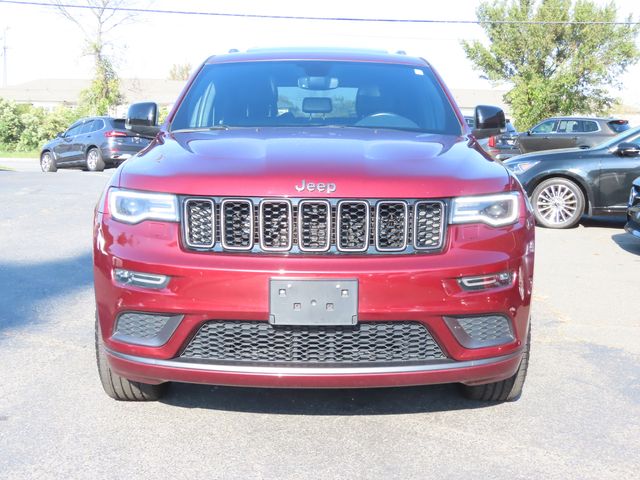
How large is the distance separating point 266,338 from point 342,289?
0.38 metres

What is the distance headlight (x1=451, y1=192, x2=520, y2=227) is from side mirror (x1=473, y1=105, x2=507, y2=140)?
1556 mm

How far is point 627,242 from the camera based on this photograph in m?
10.2

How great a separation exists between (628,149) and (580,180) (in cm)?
87

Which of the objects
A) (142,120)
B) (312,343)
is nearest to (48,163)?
(142,120)

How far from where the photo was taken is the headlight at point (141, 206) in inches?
134

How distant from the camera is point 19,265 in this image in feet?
23.9

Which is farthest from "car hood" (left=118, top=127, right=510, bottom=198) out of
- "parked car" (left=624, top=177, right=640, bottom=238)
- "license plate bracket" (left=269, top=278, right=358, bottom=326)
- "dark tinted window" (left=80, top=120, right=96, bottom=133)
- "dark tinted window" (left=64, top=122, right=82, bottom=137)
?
"dark tinted window" (left=64, top=122, right=82, bottom=137)

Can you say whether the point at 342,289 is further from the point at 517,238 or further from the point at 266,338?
the point at 517,238

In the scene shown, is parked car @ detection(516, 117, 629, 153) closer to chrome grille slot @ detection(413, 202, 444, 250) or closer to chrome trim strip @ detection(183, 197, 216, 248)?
chrome grille slot @ detection(413, 202, 444, 250)

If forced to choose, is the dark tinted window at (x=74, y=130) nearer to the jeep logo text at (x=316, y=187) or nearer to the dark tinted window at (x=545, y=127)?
the dark tinted window at (x=545, y=127)

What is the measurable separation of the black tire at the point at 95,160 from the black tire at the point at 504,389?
63.5ft

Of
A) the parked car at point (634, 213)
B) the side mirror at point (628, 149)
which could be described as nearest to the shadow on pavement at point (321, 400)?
the parked car at point (634, 213)

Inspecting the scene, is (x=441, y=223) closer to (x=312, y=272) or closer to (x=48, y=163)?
(x=312, y=272)

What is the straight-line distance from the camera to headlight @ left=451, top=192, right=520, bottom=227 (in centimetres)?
342
